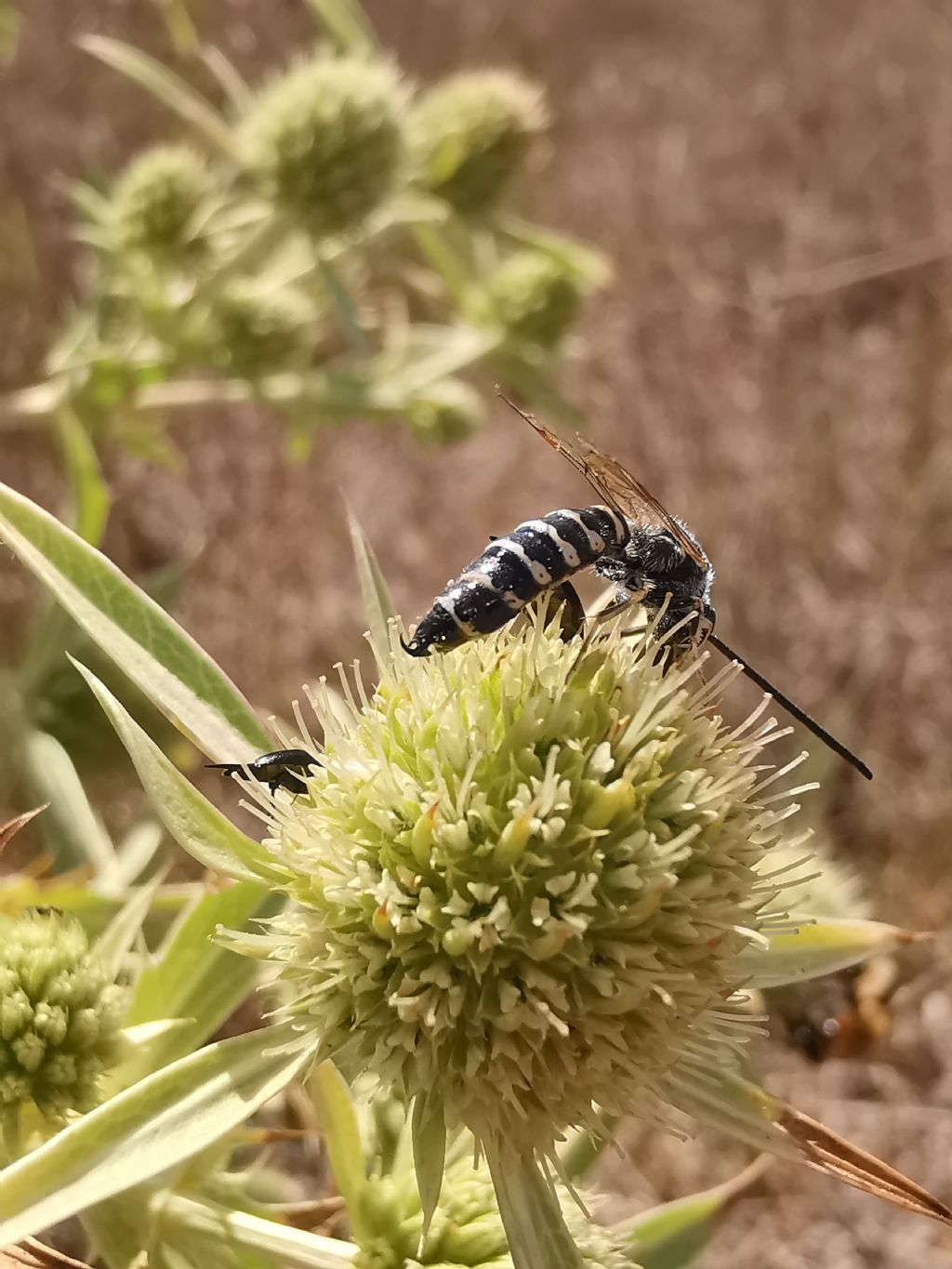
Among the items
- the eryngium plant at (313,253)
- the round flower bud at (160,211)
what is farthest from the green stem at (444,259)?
the round flower bud at (160,211)

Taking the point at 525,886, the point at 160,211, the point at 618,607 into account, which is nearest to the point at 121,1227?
the point at 525,886

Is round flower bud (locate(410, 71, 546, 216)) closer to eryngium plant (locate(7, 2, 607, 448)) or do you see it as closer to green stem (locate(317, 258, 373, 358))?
eryngium plant (locate(7, 2, 607, 448))

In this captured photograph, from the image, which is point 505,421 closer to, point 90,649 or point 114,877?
point 90,649

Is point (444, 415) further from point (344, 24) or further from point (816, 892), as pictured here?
point (816, 892)

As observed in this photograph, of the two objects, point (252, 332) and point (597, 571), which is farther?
point (252, 332)

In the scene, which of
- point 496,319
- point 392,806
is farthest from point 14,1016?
point 496,319

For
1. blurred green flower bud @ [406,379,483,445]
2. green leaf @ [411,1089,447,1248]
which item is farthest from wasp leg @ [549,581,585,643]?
blurred green flower bud @ [406,379,483,445]
